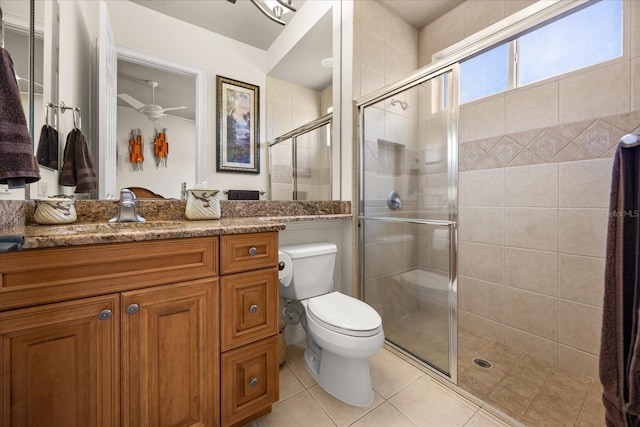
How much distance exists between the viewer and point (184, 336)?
890 millimetres

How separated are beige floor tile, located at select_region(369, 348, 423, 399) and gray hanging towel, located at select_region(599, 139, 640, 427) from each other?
32.1 inches

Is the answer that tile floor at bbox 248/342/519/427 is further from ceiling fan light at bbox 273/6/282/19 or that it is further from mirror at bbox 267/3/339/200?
ceiling fan light at bbox 273/6/282/19

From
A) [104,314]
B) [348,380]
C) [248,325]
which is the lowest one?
[348,380]

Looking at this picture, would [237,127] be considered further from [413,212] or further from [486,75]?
[486,75]

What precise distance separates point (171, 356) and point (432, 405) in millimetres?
1241

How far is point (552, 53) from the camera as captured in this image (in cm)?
169

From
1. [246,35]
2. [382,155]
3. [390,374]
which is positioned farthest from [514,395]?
[246,35]

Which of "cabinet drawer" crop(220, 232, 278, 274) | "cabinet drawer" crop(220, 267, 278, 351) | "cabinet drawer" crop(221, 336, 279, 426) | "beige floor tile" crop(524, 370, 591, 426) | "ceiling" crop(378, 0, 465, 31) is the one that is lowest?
"beige floor tile" crop(524, 370, 591, 426)

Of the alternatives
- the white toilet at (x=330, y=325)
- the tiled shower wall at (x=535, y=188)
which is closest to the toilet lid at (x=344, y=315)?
the white toilet at (x=330, y=325)

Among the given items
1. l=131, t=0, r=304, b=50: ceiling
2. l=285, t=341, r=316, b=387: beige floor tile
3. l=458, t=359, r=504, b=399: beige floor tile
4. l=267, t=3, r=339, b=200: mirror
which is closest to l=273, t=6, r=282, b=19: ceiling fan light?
l=131, t=0, r=304, b=50: ceiling

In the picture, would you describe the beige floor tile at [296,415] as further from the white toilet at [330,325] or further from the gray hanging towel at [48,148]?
the gray hanging towel at [48,148]

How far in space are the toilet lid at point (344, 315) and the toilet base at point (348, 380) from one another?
0.71ft

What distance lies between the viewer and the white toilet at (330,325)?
1222 mm

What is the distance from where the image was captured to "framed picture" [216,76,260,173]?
A: 1.60m
